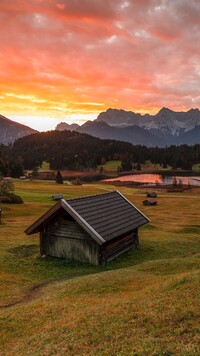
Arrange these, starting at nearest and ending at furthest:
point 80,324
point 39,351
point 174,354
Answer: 1. point 174,354
2. point 39,351
3. point 80,324

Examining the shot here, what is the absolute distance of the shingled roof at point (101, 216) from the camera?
27.8 m

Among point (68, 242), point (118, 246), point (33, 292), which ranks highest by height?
point (68, 242)

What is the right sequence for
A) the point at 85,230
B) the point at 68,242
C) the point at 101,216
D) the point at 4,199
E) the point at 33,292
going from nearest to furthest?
1. the point at 33,292
2. the point at 85,230
3. the point at 68,242
4. the point at 101,216
5. the point at 4,199

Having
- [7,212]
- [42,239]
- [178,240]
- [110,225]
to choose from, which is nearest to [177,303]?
[110,225]

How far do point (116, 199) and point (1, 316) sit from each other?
2126cm

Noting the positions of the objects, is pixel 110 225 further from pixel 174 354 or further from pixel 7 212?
pixel 7 212

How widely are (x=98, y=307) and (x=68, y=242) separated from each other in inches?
572

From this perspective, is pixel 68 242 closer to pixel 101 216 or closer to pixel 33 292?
pixel 101 216

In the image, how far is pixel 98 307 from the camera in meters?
15.5

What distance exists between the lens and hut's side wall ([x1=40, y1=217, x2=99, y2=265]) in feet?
93.3

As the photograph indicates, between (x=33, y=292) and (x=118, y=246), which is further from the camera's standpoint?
(x=118, y=246)

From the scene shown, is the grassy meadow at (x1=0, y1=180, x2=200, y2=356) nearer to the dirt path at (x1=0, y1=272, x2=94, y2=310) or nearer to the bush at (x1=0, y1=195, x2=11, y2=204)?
the dirt path at (x1=0, y1=272, x2=94, y2=310)

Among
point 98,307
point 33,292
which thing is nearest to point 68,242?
point 33,292

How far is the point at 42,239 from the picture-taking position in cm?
3130
